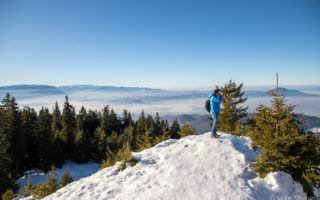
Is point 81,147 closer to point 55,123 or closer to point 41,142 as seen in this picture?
point 41,142

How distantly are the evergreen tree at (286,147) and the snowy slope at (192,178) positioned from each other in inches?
17.0

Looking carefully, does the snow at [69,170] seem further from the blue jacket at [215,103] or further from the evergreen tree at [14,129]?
the blue jacket at [215,103]

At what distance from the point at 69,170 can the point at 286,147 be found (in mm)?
56104

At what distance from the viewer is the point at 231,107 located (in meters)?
34.3

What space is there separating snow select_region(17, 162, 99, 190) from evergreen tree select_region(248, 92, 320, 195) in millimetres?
43223

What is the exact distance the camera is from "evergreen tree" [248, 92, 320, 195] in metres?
11.6

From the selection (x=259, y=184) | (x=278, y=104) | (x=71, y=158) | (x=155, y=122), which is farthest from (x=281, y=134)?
(x=155, y=122)

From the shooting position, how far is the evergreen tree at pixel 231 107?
3347cm

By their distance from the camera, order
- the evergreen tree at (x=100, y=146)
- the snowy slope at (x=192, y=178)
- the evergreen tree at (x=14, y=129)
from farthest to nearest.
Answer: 1. the evergreen tree at (x=100, y=146)
2. the evergreen tree at (x=14, y=129)
3. the snowy slope at (x=192, y=178)

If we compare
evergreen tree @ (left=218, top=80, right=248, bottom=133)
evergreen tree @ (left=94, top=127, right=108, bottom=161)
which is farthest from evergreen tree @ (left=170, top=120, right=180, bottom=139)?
evergreen tree @ (left=218, top=80, right=248, bottom=133)

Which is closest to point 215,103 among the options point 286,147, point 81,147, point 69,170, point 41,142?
point 286,147

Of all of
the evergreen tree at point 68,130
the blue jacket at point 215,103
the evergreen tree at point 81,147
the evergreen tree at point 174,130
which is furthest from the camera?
the evergreen tree at point 174,130

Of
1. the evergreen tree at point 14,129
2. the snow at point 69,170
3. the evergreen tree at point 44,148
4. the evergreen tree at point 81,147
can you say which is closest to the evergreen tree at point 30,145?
the evergreen tree at point 44,148

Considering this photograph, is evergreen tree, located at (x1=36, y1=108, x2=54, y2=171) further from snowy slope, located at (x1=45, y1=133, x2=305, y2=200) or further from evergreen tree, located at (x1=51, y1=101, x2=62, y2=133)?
snowy slope, located at (x1=45, y1=133, x2=305, y2=200)
